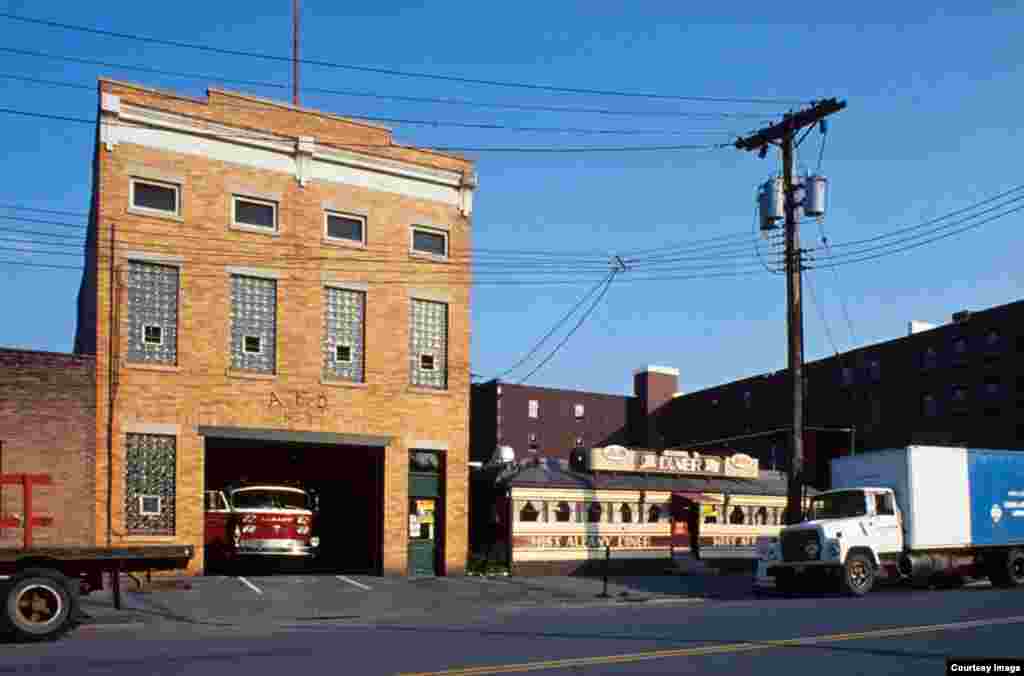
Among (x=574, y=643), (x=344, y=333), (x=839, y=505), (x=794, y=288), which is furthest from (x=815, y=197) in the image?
(x=574, y=643)

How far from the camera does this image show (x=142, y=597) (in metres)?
24.1

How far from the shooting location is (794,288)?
29.2 m

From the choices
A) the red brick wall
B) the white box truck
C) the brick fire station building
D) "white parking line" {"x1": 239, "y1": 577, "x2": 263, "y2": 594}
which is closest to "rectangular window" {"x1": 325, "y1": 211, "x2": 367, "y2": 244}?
the brick fire station building

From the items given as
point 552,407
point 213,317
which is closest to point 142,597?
point 213,317

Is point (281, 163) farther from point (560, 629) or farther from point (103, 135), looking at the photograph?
point (560, 629)

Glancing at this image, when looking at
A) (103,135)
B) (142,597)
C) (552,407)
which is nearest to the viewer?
(142,597)

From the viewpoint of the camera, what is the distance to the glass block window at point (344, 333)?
97.6ft

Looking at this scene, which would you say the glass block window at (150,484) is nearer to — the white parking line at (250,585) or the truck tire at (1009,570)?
the white parking line at (250,585)

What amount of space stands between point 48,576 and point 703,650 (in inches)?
366

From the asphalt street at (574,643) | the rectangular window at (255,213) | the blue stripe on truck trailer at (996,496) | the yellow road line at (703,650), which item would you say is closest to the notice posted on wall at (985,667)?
the asphalt street at (574,643)

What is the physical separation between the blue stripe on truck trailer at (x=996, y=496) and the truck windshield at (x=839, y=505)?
11.3ft

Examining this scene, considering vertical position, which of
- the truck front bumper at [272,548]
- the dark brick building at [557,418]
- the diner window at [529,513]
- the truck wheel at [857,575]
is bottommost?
the truck wheel at [857,575]

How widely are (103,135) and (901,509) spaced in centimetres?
2055

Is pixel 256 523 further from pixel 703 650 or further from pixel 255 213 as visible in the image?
pixel 703 650
